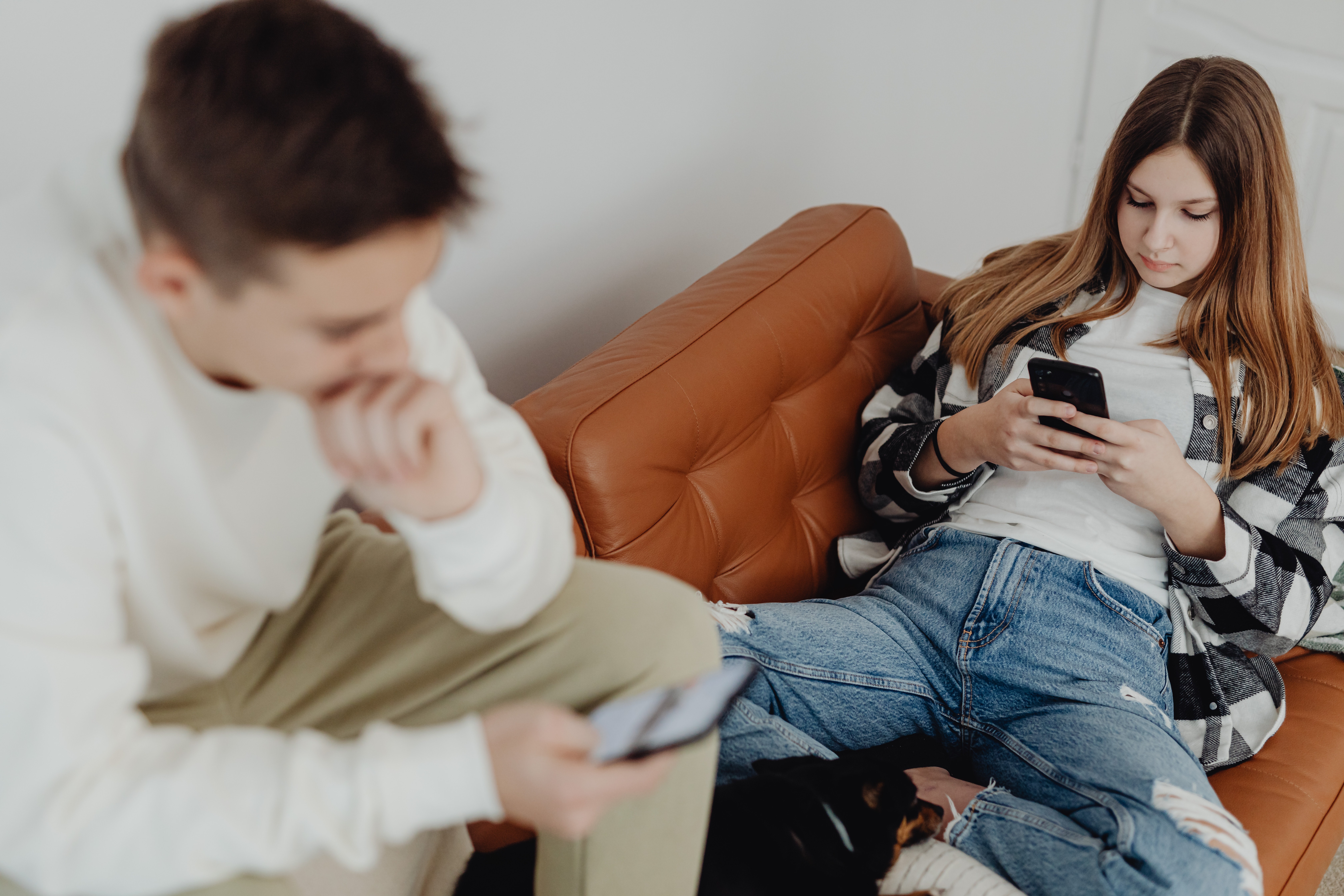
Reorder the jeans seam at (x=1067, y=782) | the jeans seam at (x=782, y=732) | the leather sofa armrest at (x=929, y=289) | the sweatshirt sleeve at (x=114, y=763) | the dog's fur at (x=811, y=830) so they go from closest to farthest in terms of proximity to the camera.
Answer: the sweatshirt sleeve at (x=114, y=763), the dog's fur at (x=811, y=830), the jeans seam at (x=1067, y=782), the jeans seam at (x=782, y=732), the leather sofa armrest at (x=929, y=289)

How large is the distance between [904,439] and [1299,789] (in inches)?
30.8

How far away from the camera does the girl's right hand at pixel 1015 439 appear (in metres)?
1.53

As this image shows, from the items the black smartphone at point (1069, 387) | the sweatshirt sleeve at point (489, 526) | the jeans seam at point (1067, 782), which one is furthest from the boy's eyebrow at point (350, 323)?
the jeans seam at point (1067, 782)

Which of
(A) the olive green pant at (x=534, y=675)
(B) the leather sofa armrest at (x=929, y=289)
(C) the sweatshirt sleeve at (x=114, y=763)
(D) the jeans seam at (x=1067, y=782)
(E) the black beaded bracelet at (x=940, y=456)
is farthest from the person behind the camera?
(B) the leather sofa armrest at (x=929, y=289)

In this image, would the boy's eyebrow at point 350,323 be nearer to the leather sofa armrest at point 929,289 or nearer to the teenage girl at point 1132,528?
the teenage girl at point 1132,528

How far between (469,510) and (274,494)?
24cm

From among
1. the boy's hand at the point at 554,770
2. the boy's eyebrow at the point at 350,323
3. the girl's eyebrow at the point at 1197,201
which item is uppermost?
the boy's eyebrow at the point at 350,323

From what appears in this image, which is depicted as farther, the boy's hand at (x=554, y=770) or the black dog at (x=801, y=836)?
the black dog at (x=801, y=836)

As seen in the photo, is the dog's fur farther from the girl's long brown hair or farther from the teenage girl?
the girl's long brown hair

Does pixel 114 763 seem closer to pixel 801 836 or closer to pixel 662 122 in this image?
pixel 801 836

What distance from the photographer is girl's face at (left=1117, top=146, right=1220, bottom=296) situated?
158 cm

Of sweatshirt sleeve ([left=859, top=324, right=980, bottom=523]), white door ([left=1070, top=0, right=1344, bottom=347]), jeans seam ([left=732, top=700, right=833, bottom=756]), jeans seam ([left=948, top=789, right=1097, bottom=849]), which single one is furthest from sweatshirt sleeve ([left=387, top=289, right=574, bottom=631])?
white door ([left=1070, top=0, right=1344, bottom=347])

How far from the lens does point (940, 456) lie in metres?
1.74

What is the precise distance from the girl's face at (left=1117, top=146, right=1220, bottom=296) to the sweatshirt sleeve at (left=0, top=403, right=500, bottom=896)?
1.32 meters
